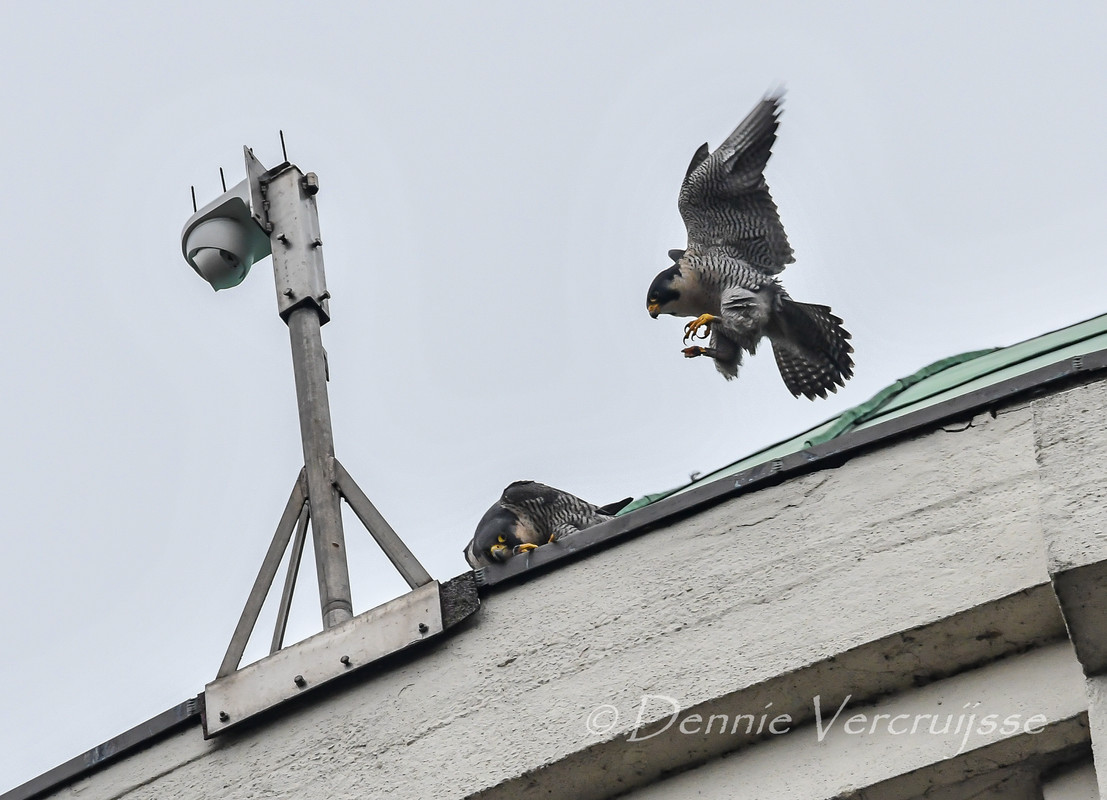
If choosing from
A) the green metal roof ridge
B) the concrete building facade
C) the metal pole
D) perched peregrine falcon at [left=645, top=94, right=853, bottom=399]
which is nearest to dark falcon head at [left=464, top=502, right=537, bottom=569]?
Result: the green metal roof ridge

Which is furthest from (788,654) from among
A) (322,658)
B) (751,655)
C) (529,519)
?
(529,519)

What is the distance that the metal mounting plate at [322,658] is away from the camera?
484 centimetres

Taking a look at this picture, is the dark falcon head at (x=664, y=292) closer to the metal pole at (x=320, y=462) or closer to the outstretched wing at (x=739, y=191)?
the outstretched wing at (x=739, y=191)

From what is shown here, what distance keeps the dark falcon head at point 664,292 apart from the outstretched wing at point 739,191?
184 millimetres

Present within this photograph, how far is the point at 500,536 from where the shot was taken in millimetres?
7004

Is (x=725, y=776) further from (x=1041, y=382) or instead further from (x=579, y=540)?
(x=1041, y=382)

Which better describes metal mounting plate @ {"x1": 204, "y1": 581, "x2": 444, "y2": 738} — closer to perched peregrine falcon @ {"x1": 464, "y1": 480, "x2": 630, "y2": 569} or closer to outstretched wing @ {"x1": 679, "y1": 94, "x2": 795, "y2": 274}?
perched peregrine falcon @ {"x1": 464, "y1": 480, "x2": 630, "y2": 569}

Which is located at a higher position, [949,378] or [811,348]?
[811,348]

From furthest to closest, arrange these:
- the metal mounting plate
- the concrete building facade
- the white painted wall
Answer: the metal mounting plate
the white painted wall
the concrete building facade

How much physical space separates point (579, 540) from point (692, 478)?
2192 mm

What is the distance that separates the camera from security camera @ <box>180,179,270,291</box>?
21.7 feet

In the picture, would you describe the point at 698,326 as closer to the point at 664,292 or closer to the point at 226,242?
the point at 664,292

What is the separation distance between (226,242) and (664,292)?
3052mm

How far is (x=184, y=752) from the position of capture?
16.4 feet
